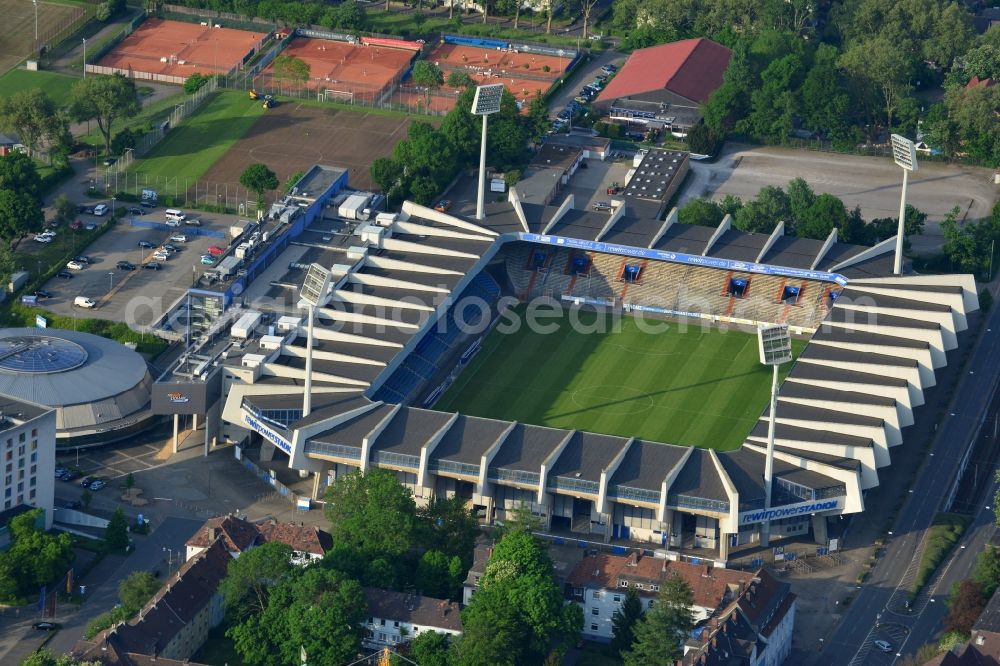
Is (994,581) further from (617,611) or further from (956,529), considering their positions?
(617,611)

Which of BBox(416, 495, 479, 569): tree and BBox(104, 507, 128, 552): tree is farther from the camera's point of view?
BBox(104, 507, 128, 552): tree

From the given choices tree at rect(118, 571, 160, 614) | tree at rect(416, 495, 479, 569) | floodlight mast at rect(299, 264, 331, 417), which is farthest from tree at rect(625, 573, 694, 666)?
floodlight mast at rect(299, 264, 331, 417)

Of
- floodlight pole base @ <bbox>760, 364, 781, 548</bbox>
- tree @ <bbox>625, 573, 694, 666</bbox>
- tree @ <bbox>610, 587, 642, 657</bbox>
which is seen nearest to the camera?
tree @ <bbox>625, 573, 694, 666</bbox>

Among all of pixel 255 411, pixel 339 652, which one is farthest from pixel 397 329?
pixel 339 652

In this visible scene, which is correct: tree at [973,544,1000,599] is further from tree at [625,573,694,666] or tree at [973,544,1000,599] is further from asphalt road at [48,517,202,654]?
asphalt road at [48,517,202,654]

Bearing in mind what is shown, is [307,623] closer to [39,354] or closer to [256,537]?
[256,537]

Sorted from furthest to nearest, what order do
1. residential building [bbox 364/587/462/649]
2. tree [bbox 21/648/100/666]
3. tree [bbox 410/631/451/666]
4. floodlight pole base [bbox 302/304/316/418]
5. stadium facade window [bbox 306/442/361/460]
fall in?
floodlight pole base [bbox 302/304/316/418] < stadium facade window [bbox 306/442/361/460] < residential building [bbox 364/587/462/649] < tree [bbox 410/631/451/666] < tree [bbox 21/648/100/666]
